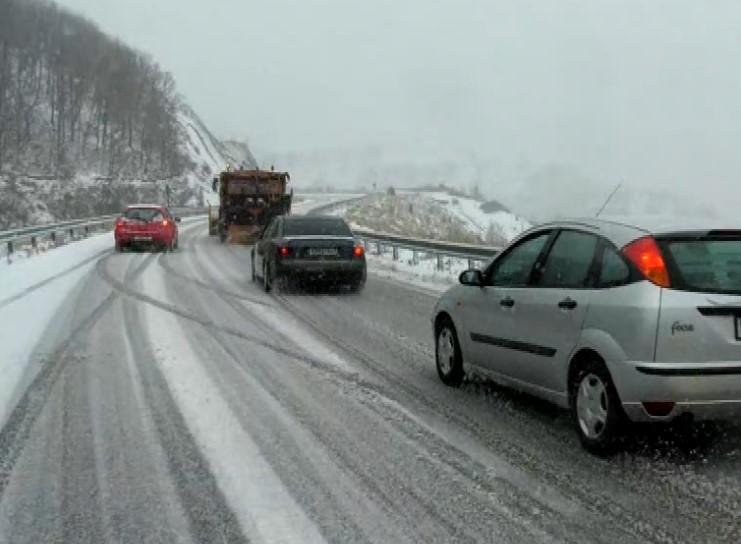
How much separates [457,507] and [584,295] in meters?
1.81

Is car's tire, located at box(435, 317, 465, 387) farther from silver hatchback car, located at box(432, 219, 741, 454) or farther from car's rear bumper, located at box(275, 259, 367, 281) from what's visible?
car's rear bumper, located at box(275, 259, 367, 281)

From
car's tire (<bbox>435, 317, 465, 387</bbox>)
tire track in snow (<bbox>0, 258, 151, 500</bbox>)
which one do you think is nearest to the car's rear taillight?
car's tire (<bbox>435, 317, 465, 387</bbox>)

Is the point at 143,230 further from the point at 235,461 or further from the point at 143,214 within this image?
the point at 235,461

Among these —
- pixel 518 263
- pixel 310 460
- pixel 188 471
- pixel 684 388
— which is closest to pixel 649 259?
pixel 684 388

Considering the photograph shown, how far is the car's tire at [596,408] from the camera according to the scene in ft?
17.1

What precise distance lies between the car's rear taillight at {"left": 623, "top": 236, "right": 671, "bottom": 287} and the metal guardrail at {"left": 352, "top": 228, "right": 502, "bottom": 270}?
27.0 feet

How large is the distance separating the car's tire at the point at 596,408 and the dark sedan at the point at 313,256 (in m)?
9.91

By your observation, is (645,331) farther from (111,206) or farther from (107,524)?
(111,206)

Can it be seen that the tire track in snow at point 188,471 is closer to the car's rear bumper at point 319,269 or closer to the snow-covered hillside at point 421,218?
the car's rear bumper at point 319,269

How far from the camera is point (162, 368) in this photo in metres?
8.23

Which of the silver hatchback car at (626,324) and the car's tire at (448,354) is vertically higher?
the silver hatchback car at (626,324)

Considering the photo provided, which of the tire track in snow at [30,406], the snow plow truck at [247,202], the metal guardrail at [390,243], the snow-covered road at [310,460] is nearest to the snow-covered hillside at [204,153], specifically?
the snow plow truck at [247,202]

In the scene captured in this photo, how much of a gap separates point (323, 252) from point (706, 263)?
1058cm

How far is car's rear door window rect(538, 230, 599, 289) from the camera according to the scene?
18.7ft
